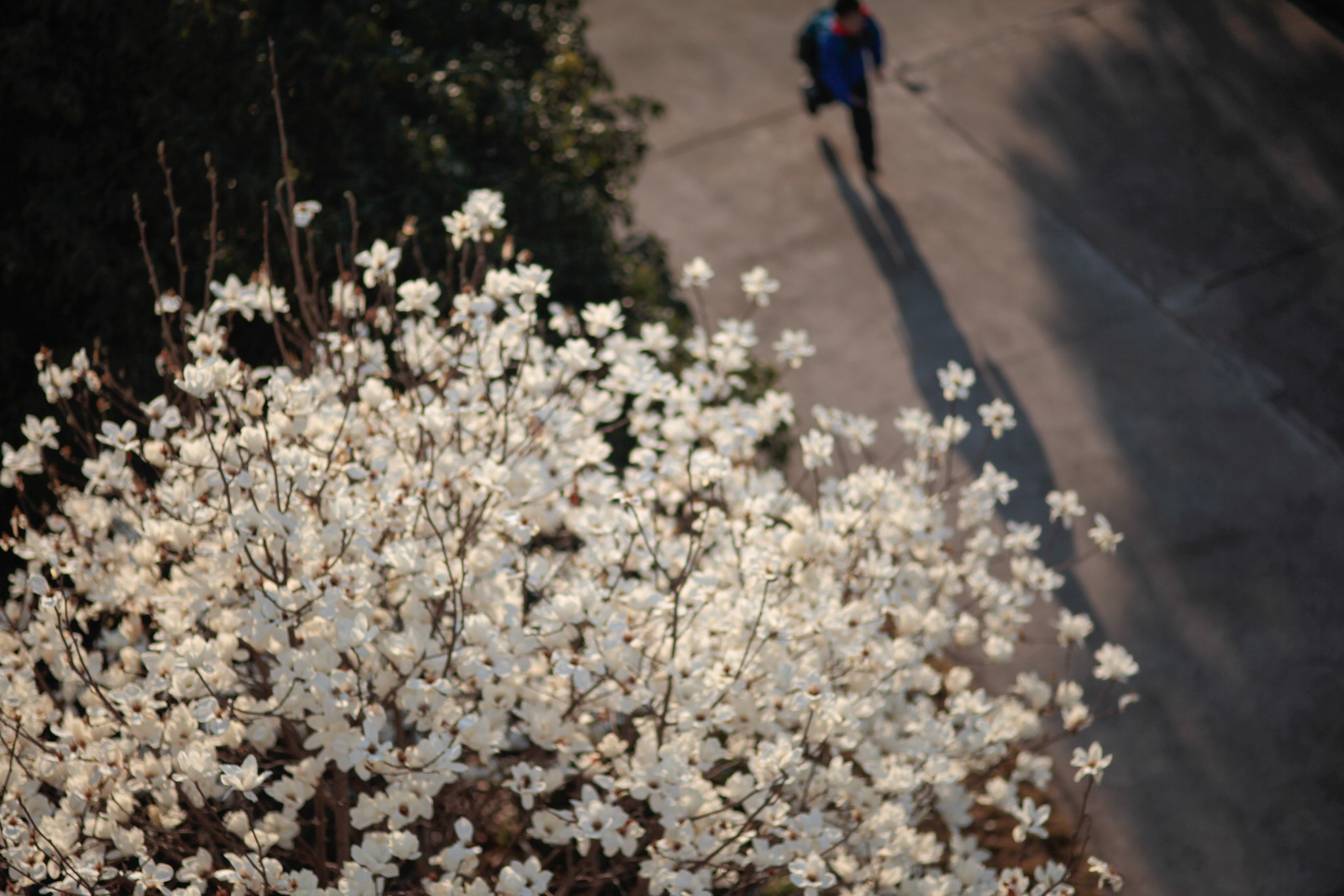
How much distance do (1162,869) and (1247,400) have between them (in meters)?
2.93

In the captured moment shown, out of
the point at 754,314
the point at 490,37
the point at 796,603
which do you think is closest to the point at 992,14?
the point at 754,314

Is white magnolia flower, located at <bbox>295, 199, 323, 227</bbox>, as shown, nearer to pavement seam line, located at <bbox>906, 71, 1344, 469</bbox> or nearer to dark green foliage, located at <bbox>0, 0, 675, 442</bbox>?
dark green foliage, located at <bbox>0, 0, 675, 442</bbox>

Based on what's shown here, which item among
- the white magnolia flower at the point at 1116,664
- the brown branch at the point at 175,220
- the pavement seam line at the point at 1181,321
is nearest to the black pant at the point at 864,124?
the pavement seam line at the point at 1181,321

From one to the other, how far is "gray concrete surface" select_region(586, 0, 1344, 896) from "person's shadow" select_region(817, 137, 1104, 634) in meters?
0.02

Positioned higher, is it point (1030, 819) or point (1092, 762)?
point (1092, 762)

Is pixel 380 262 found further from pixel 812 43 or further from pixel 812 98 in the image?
pixel 812 98

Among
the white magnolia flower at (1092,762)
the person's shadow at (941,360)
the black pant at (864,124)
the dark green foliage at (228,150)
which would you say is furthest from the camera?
the black pant at (864,124)

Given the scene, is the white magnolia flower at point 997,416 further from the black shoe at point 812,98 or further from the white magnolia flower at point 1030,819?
the black shoe at point 812,98

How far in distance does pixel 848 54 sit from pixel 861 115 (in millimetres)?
404

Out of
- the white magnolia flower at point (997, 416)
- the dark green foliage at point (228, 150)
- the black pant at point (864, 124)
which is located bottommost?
the white magnolia flower at point (997, 416)

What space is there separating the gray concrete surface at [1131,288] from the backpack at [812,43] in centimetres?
65

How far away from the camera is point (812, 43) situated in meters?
7.53

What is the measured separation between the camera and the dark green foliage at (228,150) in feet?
13.9

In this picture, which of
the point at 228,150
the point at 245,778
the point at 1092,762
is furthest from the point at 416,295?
the point at 1092,762
